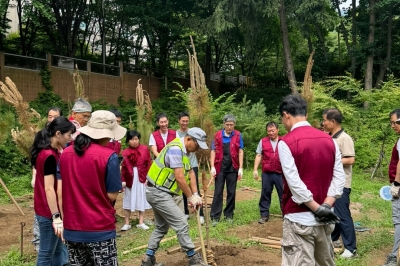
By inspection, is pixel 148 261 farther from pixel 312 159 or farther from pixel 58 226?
pixel 312 159

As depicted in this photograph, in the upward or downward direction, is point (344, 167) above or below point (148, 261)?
above

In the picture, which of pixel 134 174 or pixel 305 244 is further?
pixel 134 174

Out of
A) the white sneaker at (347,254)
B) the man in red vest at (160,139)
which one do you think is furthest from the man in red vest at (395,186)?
the man in red vest at (160,139)

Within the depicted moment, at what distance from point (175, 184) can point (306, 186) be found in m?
1.67

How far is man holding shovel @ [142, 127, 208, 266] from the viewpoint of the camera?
13.3ft

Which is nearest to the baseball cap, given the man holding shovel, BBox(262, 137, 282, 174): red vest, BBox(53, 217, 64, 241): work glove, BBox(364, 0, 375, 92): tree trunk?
the man holding shovel

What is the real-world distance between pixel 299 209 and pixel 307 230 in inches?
6.4

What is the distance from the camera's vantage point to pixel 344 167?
15.4ft

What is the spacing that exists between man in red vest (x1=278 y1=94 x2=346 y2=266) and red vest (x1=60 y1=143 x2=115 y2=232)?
1.32 meters

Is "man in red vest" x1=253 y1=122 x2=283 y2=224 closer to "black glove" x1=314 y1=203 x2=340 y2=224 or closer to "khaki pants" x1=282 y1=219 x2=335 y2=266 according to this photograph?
"khaki pants" x1=282 y1=219 x2=335 y2=266

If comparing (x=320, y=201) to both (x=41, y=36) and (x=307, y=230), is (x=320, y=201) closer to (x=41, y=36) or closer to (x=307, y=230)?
(x=307, y=230)

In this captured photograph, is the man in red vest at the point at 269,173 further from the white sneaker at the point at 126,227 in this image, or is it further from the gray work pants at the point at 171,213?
the gray work pants at the point at 171,213

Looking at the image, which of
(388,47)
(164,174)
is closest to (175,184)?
(164,174)

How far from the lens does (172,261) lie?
4.67 m
